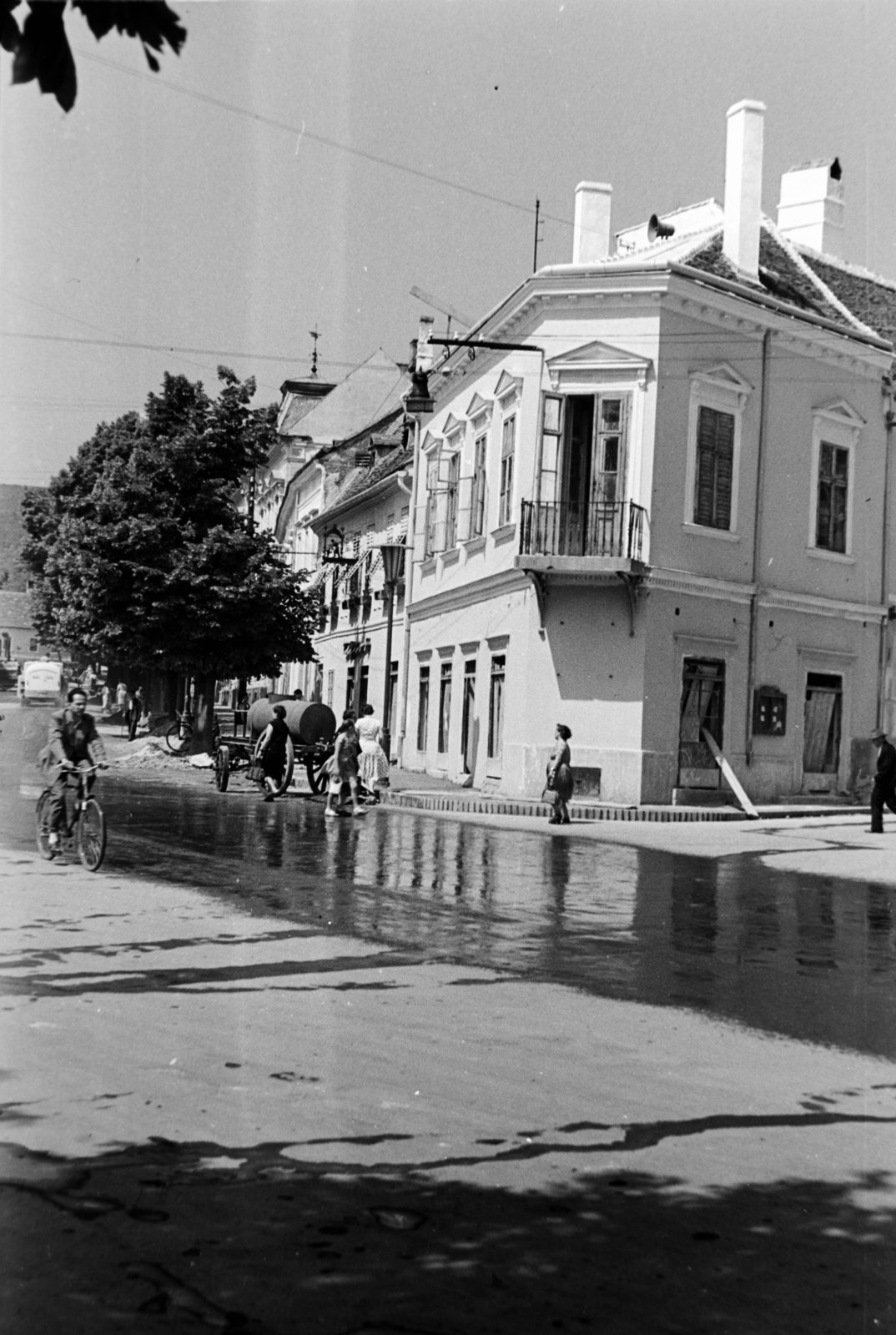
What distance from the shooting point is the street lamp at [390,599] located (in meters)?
33.3

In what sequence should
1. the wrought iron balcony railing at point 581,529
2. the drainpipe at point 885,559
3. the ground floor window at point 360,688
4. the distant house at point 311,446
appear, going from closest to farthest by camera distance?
the wrought iron balcony railing at point 581,529
the drainpipe at point 885,559
the ground floor window at point 360,688
the distant house at point 311,446

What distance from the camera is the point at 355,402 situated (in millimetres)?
54969

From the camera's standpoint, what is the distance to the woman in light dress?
24781 mm

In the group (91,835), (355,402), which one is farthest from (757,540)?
(355,402)

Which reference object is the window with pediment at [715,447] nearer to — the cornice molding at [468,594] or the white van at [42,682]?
the cornice molding at [468,594]

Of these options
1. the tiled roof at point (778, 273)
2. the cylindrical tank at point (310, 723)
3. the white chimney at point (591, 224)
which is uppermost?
the white chimney at point (591, 224)

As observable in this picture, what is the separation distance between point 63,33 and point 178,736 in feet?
114

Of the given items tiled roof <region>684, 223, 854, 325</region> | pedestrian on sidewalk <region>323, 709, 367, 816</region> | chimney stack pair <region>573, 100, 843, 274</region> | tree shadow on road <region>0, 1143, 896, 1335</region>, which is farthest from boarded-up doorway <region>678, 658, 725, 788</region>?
A: tree shadow on road <region>0, 1143, 896, 1335</region>

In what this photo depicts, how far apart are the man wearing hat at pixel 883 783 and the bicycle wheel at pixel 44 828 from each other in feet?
40.2

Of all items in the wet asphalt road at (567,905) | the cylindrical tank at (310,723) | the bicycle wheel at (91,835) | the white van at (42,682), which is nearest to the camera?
the wet asphalt road at (567,905)

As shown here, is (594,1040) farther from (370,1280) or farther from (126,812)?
(126,812)

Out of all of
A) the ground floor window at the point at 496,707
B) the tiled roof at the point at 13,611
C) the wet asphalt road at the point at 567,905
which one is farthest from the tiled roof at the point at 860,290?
the tiled roof at the point at 13,611

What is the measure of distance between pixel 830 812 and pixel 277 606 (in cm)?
1619

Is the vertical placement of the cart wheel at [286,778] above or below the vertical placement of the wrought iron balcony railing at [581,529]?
below
